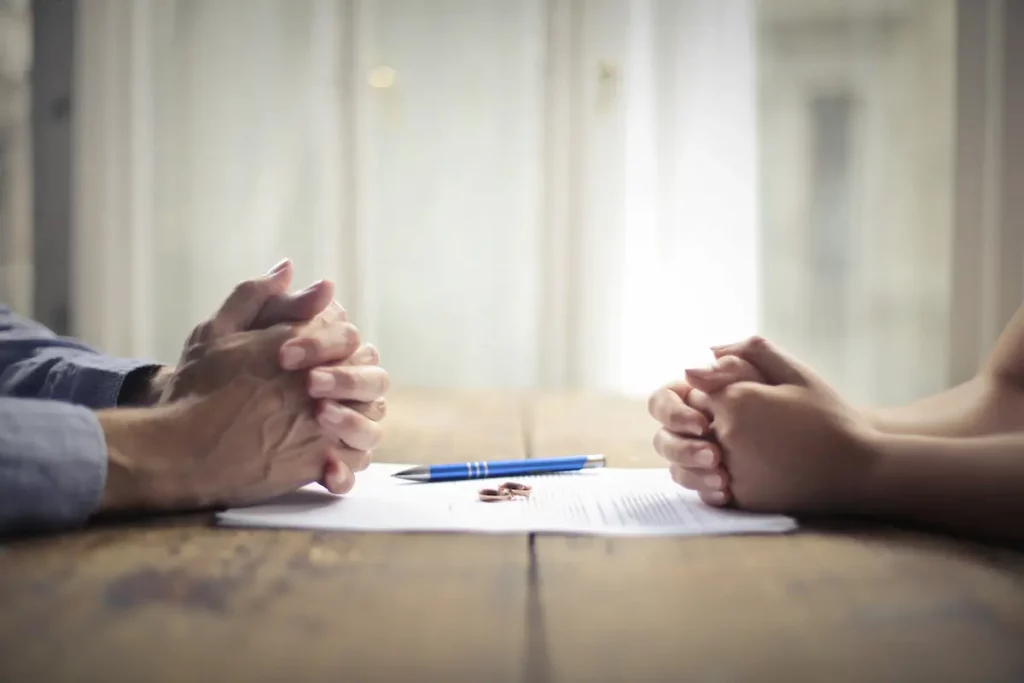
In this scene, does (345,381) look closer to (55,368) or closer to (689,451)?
(689,451)

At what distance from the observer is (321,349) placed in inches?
23.5

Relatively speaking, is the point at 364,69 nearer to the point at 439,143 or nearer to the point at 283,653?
the point at 439,143

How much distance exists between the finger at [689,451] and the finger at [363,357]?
25cm

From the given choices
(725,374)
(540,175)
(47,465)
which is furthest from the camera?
(540,175)

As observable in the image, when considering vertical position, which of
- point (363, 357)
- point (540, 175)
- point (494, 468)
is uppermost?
point (540, 175)

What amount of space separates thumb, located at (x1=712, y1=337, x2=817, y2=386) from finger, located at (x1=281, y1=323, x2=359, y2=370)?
29cm

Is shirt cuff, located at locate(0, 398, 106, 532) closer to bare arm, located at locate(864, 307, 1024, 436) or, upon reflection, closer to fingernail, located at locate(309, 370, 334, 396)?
fingernail, located at locate(309, 370, 334, 396)

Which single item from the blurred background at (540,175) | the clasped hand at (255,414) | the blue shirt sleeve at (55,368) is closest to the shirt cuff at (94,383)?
the blue shirt sleeve at (55,368)

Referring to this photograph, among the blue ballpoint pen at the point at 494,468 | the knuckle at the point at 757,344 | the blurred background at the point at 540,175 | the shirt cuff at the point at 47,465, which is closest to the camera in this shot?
the shirt cuff at the point at 47,465

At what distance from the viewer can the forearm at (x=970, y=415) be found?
25.8 inches

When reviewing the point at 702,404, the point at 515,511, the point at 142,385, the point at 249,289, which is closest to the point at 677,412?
the point at 702,404

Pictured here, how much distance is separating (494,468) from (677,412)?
0.62 ft

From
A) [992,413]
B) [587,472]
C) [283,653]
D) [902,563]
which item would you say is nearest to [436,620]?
[283,653]

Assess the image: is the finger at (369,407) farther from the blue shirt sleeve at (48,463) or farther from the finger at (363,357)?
the blue shirt sleeve at (48,463)
